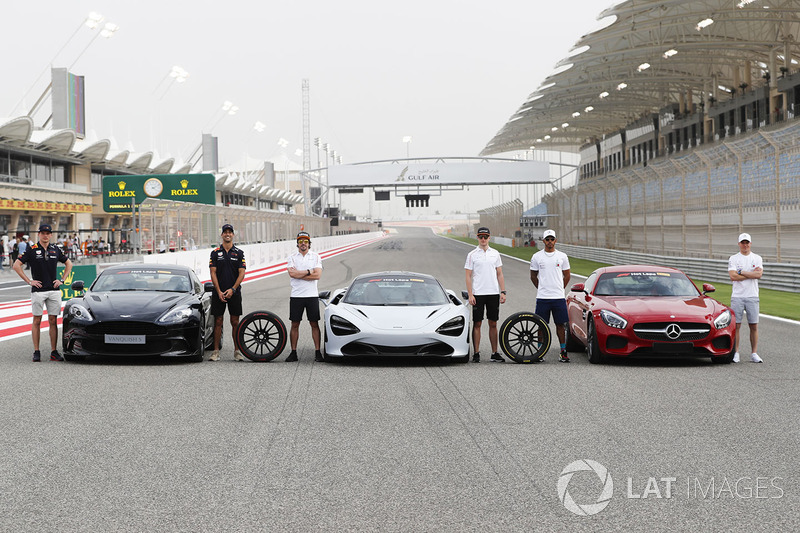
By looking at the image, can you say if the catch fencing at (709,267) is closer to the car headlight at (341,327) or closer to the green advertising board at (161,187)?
the car headlight at (341,327)

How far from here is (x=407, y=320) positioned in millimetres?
9641

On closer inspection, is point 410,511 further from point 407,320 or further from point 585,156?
point 585,156

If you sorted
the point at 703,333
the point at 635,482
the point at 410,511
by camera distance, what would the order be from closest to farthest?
the point at 410,511, the point at 635,482, the point at 703,333

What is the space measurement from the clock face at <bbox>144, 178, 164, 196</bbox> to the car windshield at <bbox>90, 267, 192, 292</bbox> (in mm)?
34087

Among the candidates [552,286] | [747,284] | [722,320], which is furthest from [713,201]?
[552,286]

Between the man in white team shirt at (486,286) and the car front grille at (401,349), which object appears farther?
the man in white team shirt at (486,286)

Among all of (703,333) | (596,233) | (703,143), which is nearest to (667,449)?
(703,333)

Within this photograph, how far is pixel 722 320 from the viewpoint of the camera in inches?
374

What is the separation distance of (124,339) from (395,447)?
492cm

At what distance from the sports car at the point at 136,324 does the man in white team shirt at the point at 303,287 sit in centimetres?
105

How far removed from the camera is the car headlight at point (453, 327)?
9.59 meters

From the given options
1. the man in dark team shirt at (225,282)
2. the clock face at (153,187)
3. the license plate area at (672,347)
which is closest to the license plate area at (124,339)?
the man in dark team shirt at (225,282)

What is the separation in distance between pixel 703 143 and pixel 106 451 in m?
51.6

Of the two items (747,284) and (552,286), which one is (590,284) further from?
(747,284)
